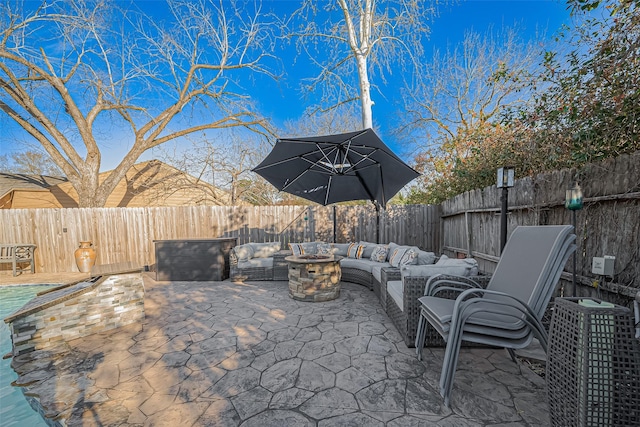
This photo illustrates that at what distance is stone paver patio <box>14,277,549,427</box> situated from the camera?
1695 millimetres

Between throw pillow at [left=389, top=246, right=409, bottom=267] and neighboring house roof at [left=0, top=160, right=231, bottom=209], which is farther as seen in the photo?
neighboring house roof at [left=0, top=160, right=231, bottom=209]

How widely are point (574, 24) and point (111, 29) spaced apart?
493 inches

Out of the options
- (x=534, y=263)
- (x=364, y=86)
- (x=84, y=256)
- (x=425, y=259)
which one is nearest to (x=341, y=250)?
(x=425, y=259)

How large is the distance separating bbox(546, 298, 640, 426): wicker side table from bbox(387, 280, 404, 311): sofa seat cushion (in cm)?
156

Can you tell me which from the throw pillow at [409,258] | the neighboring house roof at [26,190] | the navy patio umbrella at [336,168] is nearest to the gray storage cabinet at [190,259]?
the navy patio umbrella at [336,168]

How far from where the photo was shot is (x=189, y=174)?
11.8m

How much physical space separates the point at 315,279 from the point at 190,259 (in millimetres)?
3227

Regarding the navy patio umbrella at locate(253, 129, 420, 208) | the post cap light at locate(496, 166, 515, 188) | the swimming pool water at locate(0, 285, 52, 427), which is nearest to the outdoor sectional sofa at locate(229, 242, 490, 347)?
the navy patio umbrella at locate(253, 129, 420, 208)

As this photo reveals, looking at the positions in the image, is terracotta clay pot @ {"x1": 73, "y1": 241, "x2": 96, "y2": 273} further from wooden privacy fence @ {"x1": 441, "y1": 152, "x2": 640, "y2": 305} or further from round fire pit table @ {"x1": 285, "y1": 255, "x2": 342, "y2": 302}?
wooden privacy fence @ {"x1": 441, "y1": 152, "x2": 640, "y2": 305}

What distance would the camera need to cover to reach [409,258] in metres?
4.46

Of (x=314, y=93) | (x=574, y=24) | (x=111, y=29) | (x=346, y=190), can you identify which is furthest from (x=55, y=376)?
(x=111, y=29)

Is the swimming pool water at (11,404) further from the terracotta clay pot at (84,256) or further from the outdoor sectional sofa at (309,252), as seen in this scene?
the terracotta clay pot at (84,256)

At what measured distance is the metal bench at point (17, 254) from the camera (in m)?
6.66

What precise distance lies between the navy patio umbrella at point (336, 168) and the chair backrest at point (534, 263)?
173cm
